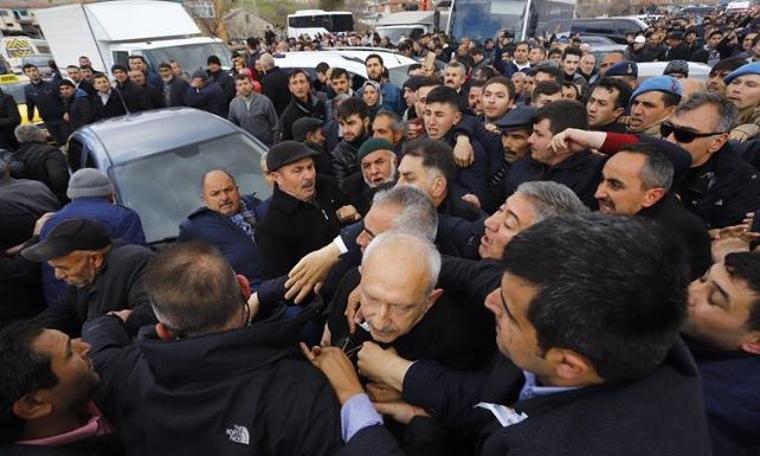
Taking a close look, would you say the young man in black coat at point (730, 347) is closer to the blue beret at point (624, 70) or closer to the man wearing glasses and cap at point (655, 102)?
the man wearing glasses and cap at point (655, 102)

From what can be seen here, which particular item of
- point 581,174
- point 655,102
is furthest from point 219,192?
point 655,102

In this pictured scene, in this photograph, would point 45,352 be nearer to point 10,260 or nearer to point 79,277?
point 79,277

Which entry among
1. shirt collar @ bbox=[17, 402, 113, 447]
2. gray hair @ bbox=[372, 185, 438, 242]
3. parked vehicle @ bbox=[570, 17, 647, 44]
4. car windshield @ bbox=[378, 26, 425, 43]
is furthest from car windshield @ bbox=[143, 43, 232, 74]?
parked vehicle @ bbox=[570, 17, 647, 44]

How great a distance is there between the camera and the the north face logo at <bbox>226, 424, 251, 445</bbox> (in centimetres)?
141

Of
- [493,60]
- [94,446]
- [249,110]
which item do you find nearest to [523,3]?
[493,60]

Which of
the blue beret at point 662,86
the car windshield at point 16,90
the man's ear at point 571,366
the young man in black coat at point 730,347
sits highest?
the blue beret at point 662,86

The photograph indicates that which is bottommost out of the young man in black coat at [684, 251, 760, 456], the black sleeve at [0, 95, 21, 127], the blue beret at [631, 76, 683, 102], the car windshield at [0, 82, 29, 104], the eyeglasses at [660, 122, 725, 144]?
the car windshield at [0, 82, 29, 104]

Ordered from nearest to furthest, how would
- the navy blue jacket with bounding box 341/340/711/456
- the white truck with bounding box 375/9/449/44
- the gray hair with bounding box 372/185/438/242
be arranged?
1. the navy blue jacket with bounding box 341/340/711/456
2. the gray hair with bounding box 372/185/438/242
3. the white truck with bounding box 375/9/449/44

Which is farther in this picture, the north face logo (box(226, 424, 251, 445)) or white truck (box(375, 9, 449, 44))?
white truck (box(375, 9, 449, 44))

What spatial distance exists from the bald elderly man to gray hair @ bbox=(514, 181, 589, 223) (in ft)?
6.05

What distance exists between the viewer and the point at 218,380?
4.72ft

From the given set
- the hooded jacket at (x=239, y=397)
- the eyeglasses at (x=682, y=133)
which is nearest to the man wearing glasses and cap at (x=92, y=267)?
the hooded jacket at (x=239, y=397)

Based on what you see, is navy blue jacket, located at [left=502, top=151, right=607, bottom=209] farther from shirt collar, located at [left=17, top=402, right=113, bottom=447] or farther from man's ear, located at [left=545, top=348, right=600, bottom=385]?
shirt collar, located at [left=17, top=402, right=113, bottom=447]

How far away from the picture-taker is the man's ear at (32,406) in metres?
1.46
